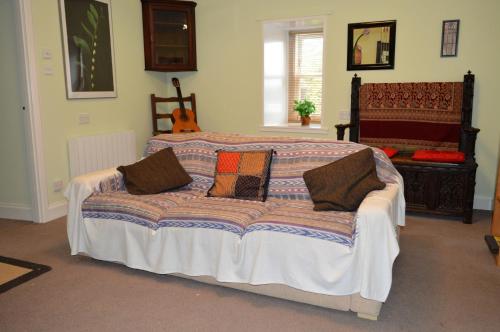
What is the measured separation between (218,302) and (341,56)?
308 centimetres

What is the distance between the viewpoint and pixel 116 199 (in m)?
2.90

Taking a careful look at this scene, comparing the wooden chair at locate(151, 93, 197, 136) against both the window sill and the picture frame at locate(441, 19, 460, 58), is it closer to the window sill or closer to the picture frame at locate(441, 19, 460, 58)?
the window sill

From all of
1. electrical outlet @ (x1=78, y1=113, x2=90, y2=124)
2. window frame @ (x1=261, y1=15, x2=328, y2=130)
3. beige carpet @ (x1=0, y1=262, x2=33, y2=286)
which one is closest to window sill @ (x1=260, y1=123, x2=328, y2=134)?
window frame @ (x1=261, y1=15, x2=328, y2=130)

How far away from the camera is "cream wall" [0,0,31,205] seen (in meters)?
3.76

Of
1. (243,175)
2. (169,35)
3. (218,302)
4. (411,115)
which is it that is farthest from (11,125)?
(411,115)

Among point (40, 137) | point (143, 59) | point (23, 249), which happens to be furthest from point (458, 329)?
point (143, 59)

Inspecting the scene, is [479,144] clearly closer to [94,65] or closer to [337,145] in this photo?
[337,145]

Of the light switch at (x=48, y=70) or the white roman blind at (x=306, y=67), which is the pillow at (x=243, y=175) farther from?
the white roman blind at (x=306, y=67)

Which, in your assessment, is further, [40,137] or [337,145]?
[40,137]

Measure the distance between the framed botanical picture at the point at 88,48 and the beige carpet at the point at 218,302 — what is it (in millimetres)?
1805

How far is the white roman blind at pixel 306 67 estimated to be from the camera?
5.33 m

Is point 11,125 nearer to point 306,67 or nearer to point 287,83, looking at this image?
point 287,83

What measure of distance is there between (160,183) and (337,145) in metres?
1.28

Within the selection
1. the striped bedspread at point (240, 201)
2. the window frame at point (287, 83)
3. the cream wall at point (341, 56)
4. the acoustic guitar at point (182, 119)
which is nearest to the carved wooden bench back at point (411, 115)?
the cream wall at point (341, 56)
